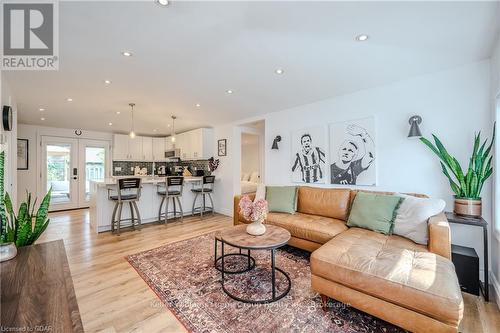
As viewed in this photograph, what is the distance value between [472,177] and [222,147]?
4.71 m

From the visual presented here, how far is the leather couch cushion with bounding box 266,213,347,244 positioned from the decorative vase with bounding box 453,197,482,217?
1.19m

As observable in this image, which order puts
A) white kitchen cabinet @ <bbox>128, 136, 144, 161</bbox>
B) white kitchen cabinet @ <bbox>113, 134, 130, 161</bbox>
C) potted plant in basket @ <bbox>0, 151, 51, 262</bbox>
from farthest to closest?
white kitchen cabinet @ <bbox>128, 136, 144, 161</bbox>, white kitchen cabinet @ <bbox>113, 134, 130, 161</bbox>, potted plant in basket @ <bbox>0, 151, 51, 262</bbox>

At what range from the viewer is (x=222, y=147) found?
18.7ft

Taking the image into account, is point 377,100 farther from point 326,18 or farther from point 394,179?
point 326,18

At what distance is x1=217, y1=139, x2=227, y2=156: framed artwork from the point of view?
5.59 meters

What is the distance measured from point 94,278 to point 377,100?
4335 millimetres

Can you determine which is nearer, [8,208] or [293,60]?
[8,208]

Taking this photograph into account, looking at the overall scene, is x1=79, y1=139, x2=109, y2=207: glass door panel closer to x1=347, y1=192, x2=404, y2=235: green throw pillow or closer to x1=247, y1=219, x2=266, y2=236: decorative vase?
x1=247, y1=219, x2=266, y2=236: decorative vase

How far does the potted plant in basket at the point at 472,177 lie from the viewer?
218cm

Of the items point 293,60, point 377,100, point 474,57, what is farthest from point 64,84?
point 474,57

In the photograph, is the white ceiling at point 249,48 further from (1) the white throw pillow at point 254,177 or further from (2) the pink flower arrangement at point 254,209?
(1) the white throw pillow at point 254,177

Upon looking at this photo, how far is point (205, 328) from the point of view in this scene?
1.65m

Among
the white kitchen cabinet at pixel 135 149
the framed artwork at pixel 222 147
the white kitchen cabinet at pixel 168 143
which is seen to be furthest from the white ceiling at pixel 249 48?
the white kitchen cabinet at pixel 168 143

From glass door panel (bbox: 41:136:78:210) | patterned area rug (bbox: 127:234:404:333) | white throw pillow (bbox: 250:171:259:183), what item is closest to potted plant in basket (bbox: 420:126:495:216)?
patterned area rug (bbox: 127:234:404:333)
